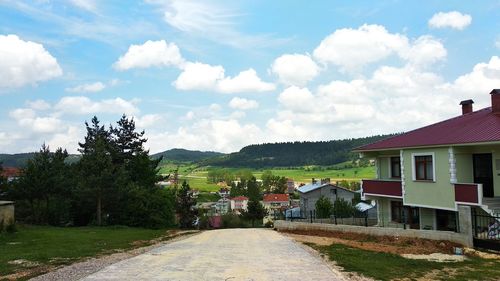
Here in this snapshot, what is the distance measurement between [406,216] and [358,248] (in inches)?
353

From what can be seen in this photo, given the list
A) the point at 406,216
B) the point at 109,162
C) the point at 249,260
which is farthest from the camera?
the point at 109,162

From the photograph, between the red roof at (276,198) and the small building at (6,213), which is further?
the red roof at (276,198)

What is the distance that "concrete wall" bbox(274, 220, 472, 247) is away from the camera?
58.4ft

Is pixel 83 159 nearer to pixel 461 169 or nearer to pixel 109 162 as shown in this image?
pixel 109 162

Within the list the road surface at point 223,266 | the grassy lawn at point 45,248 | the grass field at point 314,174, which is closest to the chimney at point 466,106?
the road surface at point 223,266

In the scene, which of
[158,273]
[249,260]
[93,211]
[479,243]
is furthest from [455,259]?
[93,211]

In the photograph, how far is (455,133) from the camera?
21.8 meters

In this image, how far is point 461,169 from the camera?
21188 mm

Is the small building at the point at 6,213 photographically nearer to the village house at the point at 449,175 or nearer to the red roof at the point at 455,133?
the red roof at the point at 455,133

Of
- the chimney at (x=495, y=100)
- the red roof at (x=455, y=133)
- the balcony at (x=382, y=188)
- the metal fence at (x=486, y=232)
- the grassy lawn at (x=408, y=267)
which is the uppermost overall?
the chimney at (x=495, y=100)

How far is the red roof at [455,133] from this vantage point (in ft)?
65.0

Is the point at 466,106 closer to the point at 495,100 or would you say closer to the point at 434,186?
the point at 495,100

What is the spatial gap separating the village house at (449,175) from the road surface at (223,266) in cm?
767

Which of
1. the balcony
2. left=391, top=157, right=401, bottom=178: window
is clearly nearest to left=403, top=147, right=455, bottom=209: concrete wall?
the balcony
